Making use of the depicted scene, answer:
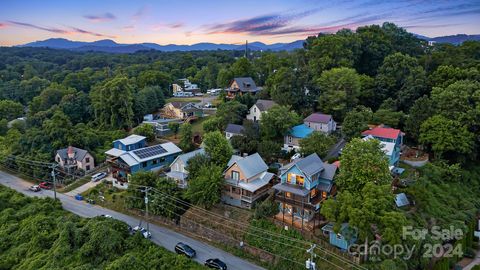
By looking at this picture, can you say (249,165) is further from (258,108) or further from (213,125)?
(258,108)

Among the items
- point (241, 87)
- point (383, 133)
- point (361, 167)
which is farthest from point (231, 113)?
point (361, 167)

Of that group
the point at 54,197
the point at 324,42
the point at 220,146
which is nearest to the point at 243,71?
Answer: the point at 324,42

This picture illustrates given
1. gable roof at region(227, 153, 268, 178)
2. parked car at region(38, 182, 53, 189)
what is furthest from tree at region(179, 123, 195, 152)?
parked car at region(38, 182, 53, 189)

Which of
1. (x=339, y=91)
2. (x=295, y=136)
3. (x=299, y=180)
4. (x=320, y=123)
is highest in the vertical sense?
(x=339, y=91)

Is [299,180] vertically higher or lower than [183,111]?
lower

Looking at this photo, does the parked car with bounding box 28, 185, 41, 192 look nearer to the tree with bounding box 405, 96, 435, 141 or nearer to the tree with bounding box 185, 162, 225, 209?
the tree with bounding box 185, 162, 225, 209

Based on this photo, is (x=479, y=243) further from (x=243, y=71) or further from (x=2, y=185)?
(x=2, y=185)

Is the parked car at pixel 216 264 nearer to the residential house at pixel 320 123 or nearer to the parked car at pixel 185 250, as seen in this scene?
the parked car at pixel 185 250
